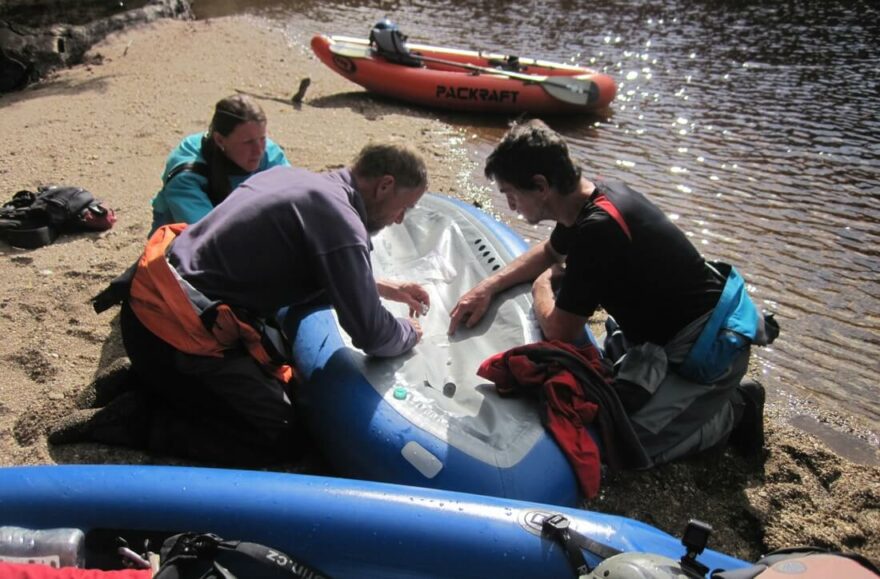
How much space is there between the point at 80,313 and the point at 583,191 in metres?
2.86

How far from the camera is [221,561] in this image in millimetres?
1908

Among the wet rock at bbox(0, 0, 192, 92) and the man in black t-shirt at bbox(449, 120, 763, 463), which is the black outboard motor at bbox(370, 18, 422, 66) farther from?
the man in black t-shirt at bbox(449, 120, 763, 463)

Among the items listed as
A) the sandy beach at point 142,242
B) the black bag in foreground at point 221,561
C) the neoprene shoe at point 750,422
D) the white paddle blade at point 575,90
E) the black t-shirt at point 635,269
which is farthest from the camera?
the white paddle blade at point 575,90

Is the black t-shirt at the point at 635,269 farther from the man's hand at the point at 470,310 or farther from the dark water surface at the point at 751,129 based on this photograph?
the dark water surface at the point at 751,129

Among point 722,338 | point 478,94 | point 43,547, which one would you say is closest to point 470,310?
point 722,338

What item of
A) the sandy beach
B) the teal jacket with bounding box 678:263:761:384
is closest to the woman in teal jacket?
the sandy beach

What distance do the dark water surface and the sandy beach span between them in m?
0.73

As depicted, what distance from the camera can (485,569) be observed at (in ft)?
6.51

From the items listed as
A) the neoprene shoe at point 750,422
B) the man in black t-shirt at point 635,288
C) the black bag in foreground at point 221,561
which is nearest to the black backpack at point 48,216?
the man in black t-shirt at point 635,288

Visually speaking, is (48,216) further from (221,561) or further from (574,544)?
(574,544)

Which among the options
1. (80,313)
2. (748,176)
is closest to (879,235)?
(748,176)

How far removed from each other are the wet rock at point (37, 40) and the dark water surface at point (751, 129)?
3.26 m

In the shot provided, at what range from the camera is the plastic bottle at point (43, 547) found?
1.96 metres

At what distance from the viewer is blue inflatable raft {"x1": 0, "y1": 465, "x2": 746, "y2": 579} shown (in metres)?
2.00
